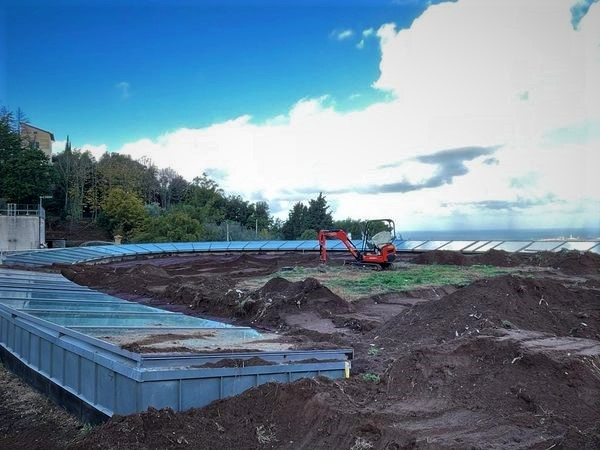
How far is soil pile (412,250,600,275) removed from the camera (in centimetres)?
2908

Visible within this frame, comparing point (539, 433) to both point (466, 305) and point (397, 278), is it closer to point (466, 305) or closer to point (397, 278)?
point (466, 305)

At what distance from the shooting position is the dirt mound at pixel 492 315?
1148 cm

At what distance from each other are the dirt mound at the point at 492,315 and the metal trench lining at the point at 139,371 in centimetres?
291

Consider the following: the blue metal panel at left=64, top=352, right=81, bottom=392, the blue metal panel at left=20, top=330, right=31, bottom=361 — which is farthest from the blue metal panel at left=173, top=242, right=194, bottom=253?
the blue metal panel at left=64, top=352, right=81, bottom=392

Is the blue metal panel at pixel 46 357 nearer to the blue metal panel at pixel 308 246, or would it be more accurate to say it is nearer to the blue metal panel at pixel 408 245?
the blue metal panel at pixel 408 245

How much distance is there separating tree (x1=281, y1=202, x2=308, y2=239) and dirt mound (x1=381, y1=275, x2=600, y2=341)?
53.2 metres

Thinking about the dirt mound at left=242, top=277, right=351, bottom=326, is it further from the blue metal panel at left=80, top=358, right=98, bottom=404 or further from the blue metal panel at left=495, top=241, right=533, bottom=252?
the blue metal panel at left=495, top=241, right=533, bottom=252

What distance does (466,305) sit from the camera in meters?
12.2

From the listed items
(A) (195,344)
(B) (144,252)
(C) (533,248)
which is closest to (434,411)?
(A) (195,344)

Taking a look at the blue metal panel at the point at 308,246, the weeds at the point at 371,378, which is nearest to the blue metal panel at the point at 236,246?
the blue metal panel at the point at 308,246

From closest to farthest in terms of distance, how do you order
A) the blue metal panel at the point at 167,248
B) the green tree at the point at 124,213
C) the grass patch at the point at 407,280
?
the grass patch at the point at 407,280 < the blue metal panel at the point at 167,248 < the green tree at the point at 124,213

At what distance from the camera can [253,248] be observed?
4491 centimetres

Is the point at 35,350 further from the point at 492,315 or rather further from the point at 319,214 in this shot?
the point at 319,214

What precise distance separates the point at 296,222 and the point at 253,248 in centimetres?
2356
